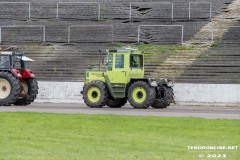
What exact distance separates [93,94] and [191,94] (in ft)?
17.6

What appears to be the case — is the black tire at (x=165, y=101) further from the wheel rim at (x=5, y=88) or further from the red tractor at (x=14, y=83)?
the wheel rim at (x=5, y=88)

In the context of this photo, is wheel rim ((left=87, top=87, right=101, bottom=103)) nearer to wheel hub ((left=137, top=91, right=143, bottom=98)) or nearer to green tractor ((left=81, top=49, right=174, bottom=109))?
green tractor ((left=81, top=49, right=174, bottom=109))

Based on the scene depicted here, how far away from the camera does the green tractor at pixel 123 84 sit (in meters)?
31.2

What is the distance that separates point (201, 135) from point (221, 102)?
16.2 m

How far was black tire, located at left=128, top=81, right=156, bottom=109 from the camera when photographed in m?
30.7

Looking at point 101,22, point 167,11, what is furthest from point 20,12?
point 167,11

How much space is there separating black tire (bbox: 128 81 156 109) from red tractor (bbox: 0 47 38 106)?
3868 millimetres

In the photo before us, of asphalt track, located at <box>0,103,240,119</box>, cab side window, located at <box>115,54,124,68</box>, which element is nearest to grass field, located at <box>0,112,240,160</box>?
asphalt track, located at <box>0,103,240,119</box>

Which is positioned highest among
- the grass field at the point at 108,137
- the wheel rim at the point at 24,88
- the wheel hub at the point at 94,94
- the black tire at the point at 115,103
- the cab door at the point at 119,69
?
the cab door at the point at 119,69

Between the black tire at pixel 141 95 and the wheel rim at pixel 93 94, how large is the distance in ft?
4.28

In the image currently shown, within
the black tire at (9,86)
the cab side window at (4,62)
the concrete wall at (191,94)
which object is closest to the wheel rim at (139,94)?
the black tire at (9,86)

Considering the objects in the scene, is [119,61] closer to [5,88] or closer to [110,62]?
[110,62]

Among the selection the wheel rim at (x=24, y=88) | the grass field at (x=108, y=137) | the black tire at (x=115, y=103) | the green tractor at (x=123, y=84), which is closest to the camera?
the grass field at (x=108, y=137)

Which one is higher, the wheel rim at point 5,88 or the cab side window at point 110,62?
the cab side window at point 110,62
